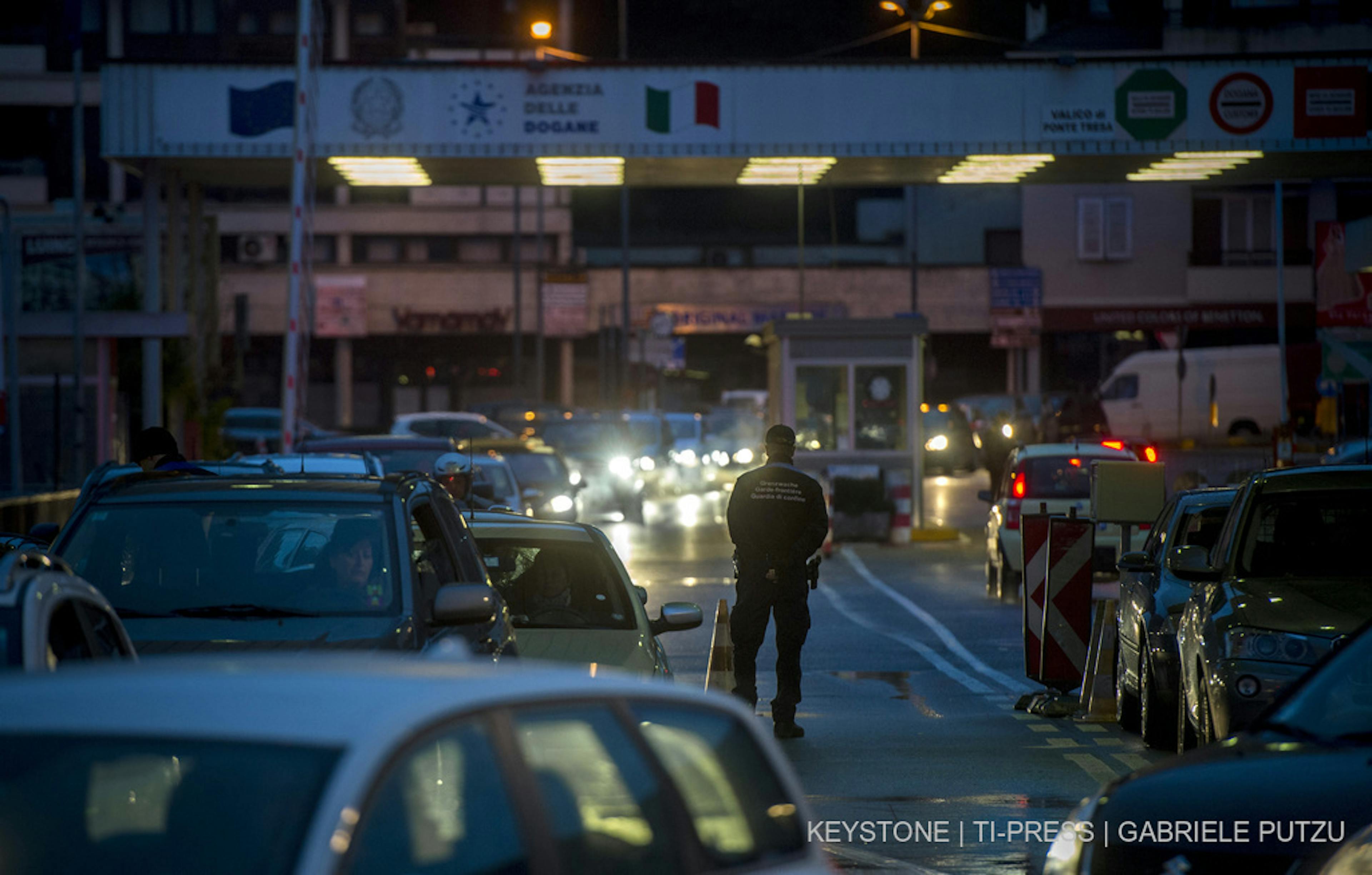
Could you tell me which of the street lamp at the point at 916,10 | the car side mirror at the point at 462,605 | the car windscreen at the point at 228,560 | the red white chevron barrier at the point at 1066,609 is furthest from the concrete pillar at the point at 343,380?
the car side mirror at the point at 462,605

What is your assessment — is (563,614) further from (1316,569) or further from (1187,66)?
(1187,66)

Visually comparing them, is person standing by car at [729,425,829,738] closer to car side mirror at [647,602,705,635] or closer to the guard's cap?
the guard's cap

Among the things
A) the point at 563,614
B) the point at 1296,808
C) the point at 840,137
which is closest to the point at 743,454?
the point at 840,137

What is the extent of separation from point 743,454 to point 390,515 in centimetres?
4060

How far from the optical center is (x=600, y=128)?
2645cm

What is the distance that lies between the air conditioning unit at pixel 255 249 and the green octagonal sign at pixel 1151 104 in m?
48.4

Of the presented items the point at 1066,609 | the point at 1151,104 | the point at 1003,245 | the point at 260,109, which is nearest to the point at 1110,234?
the point at 1003,245

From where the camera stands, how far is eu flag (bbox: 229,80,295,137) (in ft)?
86.0

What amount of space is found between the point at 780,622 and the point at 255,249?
61754 mm

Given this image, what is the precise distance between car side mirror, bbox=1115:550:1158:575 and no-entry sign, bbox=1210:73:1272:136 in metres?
16.5

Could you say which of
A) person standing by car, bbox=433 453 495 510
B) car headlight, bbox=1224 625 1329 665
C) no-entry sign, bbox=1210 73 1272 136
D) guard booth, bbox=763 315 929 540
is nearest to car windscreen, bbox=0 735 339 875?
car headlight, bbox=1224 625 1329 665

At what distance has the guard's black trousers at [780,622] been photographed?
1130 centimetres

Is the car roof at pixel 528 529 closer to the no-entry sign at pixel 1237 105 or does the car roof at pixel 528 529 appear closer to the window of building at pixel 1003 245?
the no-entry sign at pixel 1237 105

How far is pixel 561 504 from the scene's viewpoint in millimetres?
26906
